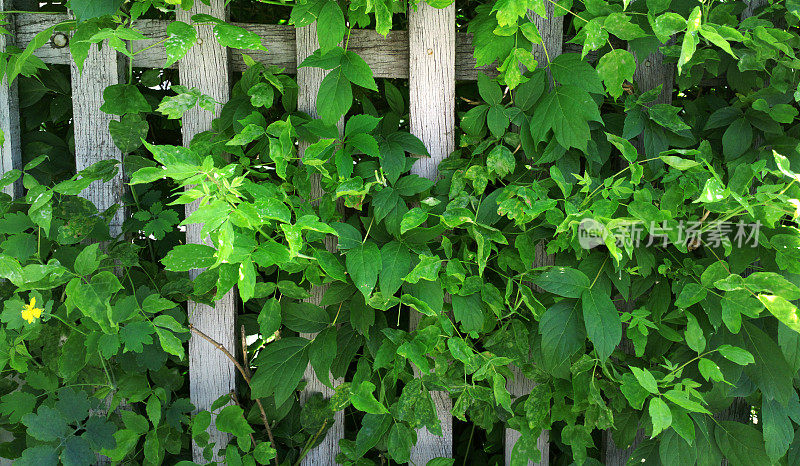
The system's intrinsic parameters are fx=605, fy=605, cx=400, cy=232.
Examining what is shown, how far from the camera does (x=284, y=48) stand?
5.65 feet

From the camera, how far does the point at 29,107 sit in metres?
1.90

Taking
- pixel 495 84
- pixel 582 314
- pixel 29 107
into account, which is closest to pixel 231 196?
pixel 495 84

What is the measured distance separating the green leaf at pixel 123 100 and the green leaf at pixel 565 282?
116 centimetres

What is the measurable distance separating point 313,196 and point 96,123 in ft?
2.19

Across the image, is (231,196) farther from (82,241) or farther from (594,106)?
(594,106)

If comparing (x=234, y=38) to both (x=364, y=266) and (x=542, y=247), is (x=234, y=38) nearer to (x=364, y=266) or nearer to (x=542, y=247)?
(x=364, y=266)

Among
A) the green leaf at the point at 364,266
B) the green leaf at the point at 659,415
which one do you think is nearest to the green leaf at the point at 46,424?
the green leaf at the point at 364,266

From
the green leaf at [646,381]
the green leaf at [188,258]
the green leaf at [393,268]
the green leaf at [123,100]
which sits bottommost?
the green leaf at [646,381]

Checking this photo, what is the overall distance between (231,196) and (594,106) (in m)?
0.92

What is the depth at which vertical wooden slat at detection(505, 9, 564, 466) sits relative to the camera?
1.72 m

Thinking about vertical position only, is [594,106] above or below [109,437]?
above

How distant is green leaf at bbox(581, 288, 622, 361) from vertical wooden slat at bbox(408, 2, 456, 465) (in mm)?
574

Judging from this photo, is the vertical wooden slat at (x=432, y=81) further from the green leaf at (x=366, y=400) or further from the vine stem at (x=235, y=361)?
the vine stem at (x=235, y=361)

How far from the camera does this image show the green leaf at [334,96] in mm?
1550
